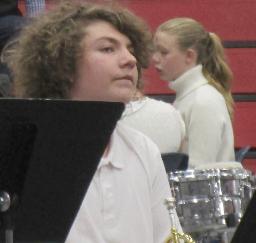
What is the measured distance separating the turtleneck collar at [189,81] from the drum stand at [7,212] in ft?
9.31

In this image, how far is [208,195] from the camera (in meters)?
4.92

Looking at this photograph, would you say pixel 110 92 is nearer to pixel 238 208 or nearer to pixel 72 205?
pixel 72 205

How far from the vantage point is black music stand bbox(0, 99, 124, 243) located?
2959 millimetres

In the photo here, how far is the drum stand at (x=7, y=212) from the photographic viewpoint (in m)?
3.03

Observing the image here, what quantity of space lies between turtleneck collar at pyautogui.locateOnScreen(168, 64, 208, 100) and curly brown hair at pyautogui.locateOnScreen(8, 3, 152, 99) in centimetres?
164

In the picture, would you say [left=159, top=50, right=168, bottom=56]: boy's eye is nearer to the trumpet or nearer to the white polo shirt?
the white polo shirt

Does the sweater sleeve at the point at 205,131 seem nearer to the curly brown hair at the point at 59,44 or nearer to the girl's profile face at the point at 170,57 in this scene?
the girl's profile face at the point at 170,57

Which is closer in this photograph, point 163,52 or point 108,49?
point 108,49

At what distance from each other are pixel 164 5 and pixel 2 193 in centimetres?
506

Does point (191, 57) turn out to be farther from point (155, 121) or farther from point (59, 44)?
point (59, 44)

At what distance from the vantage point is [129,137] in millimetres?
4020

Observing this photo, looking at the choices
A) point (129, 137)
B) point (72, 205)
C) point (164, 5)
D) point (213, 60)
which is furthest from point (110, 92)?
point (164, 5)

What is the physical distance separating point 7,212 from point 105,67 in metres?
0.96

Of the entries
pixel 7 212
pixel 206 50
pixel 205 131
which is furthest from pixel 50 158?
pixel 206 50
